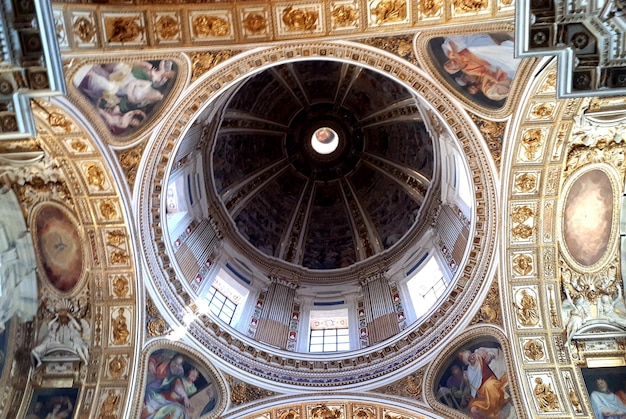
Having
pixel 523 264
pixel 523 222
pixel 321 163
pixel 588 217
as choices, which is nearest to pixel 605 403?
pixel 523 264

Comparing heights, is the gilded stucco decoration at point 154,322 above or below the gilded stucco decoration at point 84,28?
below

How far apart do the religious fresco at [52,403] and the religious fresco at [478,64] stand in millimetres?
12144

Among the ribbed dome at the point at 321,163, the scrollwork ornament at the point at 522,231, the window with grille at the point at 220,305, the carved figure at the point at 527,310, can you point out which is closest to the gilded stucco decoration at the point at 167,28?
the ribbed dome at the point at 321,163

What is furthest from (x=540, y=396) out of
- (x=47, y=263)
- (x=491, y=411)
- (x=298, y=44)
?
(x=47, y=263)

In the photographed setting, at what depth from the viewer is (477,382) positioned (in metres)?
14.7

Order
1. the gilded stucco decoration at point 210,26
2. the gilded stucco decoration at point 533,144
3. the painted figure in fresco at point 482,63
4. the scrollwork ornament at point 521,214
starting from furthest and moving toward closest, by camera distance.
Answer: the scrollwork ornament at point 521,214, the gilded stucco decoration at point 533,144, the painted figure in fresco at point 482,63, the gilded stucco decoration at point 210,26

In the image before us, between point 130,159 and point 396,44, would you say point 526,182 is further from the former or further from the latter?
point 130,159

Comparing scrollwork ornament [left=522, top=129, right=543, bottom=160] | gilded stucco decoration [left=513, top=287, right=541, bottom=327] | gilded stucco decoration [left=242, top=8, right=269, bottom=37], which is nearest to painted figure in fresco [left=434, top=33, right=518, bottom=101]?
scrollwork ornament [left=522, top=129, right=543, bottom=160]

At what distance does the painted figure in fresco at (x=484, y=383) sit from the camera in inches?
563

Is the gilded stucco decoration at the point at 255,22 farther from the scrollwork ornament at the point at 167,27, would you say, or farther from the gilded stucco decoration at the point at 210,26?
the scrollwork ornament at the point at 167,27

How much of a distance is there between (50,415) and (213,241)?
24.5ft

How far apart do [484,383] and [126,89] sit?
455 inches

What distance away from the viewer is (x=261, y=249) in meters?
22.0

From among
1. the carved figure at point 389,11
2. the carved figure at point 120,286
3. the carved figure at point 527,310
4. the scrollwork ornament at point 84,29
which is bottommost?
the carved figure at point 527,310
